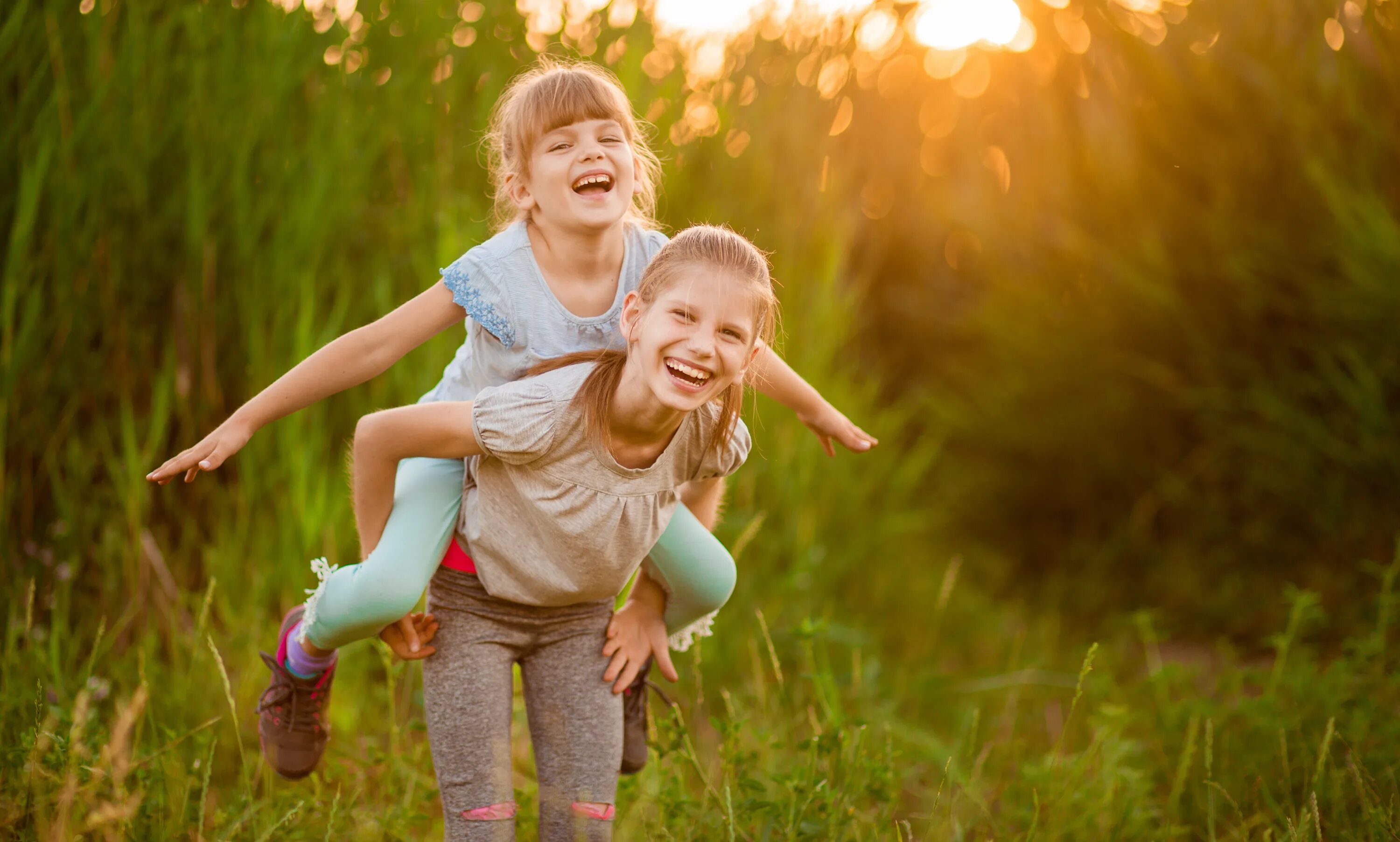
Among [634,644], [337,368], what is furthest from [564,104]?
[634,644]

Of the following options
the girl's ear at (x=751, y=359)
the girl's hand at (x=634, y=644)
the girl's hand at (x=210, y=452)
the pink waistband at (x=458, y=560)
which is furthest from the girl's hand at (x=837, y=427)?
the girl's hand at (x=210, y=452)

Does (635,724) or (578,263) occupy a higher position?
(578,263)

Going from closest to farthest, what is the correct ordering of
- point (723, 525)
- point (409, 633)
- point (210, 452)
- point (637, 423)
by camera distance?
point (210, 452) → point (637, 423) → point (409, 633) → point (723, 525)

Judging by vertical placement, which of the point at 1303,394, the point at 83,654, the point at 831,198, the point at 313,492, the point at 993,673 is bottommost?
the point at 993,673

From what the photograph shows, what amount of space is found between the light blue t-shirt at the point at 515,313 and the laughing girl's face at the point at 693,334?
179 millimetres

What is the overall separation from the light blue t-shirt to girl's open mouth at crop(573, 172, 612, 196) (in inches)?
6.1

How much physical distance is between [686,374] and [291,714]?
3.90 ft

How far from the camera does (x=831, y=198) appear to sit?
212 inches

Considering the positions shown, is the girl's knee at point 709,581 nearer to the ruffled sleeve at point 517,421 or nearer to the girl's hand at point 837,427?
the girl's hand at point 837,427

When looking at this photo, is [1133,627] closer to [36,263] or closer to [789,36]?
[789,36]

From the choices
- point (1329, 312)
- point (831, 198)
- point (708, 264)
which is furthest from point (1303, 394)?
point (708, 264)

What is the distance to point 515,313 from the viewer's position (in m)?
2.15

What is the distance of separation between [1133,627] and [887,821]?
345 centimetres

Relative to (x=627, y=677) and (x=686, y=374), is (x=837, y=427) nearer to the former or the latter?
(x=686, y=374)
